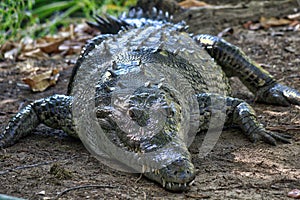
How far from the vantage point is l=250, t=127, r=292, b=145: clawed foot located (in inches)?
158

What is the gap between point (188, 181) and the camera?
3043 millimetres

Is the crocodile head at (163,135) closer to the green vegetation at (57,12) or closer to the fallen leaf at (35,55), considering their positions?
the fallen leaf at (35,55)

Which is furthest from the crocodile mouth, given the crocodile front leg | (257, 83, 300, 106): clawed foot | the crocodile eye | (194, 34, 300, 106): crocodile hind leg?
(194, 34, 300, 106): crocodile hind leg

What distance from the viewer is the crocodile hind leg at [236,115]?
408 centimetres

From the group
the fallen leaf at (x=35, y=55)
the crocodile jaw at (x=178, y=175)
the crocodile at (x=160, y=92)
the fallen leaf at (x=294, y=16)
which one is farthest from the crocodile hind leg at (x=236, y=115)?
the fallen leaf at (x=294, y=16)

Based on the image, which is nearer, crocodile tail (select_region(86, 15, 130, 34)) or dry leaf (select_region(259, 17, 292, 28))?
crocodile tail (select_region(86, 15, 130, 34))

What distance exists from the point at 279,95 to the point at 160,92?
5.90 ft

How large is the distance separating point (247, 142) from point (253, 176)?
0.75 metres

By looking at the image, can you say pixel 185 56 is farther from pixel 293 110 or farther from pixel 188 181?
pixel 188 181

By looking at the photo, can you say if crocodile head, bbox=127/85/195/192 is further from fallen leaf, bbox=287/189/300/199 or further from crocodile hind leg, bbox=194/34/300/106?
crocodile hind leg, bbox=194/34/300/106

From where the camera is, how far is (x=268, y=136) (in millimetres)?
Result: 4031

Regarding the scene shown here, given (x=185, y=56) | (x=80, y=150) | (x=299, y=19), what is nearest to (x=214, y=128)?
(x=185, y=56)

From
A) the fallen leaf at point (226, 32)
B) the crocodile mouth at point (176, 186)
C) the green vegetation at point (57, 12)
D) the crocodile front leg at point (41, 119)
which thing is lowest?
the green vegetation at point (57, 12)

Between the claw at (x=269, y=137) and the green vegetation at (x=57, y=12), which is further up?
the claw at (x=269, y=137)
